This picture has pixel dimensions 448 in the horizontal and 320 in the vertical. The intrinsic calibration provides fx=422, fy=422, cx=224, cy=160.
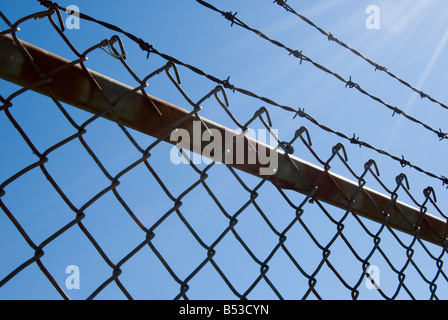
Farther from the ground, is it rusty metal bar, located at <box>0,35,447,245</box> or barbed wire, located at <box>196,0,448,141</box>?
barbed wire, located at <box>196,0,448,141</box>

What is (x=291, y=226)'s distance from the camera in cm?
167

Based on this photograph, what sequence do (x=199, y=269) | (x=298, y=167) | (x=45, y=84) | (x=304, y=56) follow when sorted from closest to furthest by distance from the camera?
1. (x=45, y=84)
2. (x=199, y=269)
3. (x=298, y=167)
4. (x=304, y=56)

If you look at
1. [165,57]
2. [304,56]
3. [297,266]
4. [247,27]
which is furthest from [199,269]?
[304,56]

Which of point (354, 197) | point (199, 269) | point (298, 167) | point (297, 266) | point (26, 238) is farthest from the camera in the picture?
point (354, 197)

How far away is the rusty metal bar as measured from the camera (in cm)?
120

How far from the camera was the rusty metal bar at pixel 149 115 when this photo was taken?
47.4 inches

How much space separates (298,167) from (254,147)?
0.25 metres

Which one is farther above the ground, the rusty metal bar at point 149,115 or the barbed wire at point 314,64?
the barbed wire at point 314,64

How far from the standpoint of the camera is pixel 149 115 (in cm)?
144

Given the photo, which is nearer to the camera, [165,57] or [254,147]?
[165,57]
